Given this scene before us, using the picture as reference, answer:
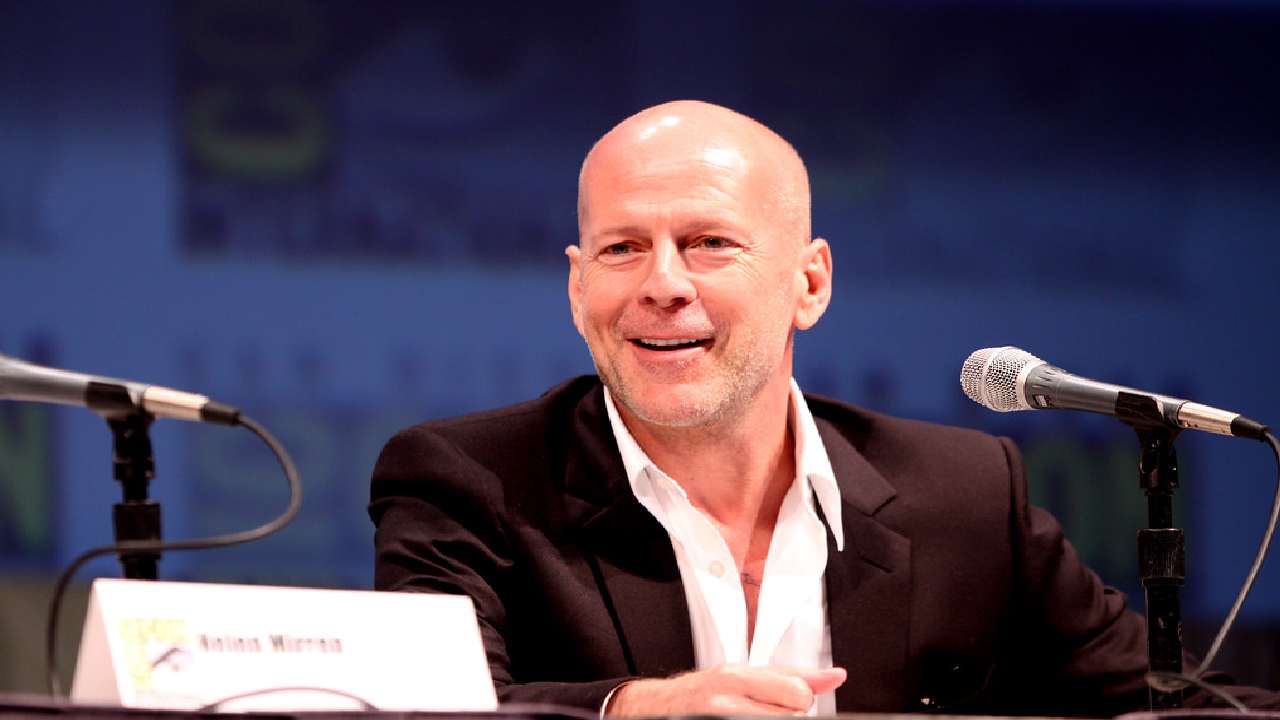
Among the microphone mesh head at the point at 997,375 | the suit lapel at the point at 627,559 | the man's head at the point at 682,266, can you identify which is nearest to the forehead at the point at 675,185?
the man's head at the point at 682,266

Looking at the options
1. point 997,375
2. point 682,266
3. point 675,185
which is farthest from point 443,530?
point 997,375

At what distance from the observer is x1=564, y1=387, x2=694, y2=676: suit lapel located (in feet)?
7.82

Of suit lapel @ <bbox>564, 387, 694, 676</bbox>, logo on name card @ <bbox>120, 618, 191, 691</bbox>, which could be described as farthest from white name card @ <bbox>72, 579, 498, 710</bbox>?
suit lapel @ <bbox>564, 387, 694, 676</bbox>

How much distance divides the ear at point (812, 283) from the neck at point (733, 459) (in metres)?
0.13

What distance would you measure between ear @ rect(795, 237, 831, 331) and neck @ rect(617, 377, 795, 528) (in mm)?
Answer: 132

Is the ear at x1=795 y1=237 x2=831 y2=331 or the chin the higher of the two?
the ear at x1=795 y1=237 x2=831 y2=331

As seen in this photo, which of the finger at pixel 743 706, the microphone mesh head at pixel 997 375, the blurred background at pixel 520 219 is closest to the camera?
the finger at pixel 743 706

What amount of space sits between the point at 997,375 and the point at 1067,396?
0.13m

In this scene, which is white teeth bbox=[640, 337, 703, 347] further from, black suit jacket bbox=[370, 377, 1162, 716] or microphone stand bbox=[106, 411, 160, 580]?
microphone stand bbox=[106, 411, 160, 580]

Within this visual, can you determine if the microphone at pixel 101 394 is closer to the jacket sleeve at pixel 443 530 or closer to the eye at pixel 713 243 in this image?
the jacket sleeve at pixel 443 530

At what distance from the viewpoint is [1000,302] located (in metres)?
4.20

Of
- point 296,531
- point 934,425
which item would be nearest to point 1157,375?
point 934,425

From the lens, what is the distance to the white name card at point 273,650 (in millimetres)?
1562

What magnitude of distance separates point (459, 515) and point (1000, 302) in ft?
7.41
